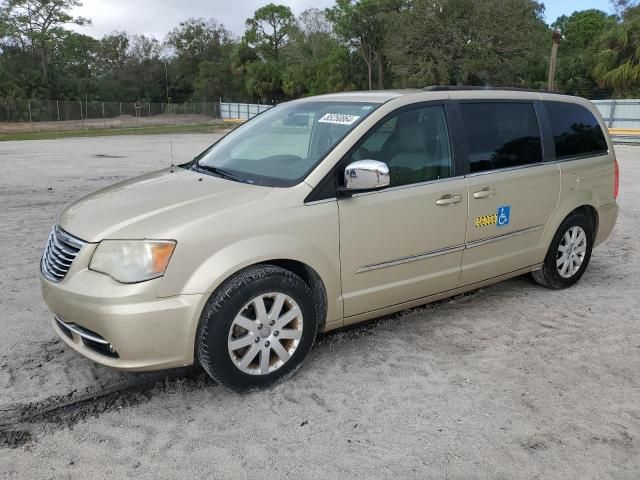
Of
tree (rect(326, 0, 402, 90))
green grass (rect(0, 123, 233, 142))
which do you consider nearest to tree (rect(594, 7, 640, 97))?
green grass (rect(0, 123, 233, 142))

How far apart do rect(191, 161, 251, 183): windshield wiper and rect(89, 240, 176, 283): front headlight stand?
875 mm

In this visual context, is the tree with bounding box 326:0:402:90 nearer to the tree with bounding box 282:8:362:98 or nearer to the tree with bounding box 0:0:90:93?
the tree with bounding box 282:8:362:98

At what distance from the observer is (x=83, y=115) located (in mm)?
45906

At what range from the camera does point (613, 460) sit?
287 centimetres

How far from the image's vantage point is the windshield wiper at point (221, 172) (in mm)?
3831

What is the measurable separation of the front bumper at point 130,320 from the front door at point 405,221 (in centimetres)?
108

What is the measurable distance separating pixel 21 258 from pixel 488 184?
479 centimetres

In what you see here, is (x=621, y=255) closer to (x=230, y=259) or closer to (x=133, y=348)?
(x=230, y=259)

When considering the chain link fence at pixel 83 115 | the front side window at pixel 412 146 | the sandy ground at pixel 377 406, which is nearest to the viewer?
the sandy ground at pixel 377 406

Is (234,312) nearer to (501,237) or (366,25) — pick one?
(501,237)

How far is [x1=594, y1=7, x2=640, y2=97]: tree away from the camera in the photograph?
32.0 meters

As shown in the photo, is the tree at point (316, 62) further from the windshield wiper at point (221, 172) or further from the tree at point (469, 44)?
the windshield wiper at point (221, 172)

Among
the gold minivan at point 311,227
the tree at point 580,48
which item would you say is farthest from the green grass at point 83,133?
the gold minivan at point 311,227

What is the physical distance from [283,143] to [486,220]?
164 centimetres
